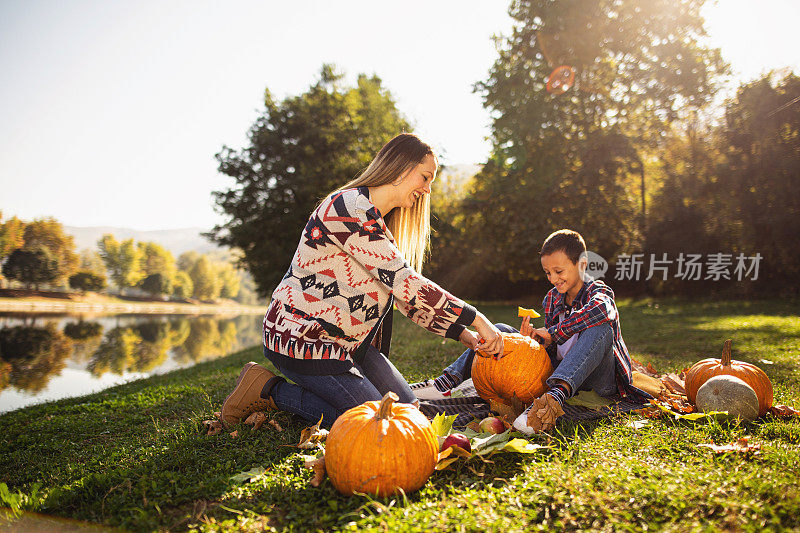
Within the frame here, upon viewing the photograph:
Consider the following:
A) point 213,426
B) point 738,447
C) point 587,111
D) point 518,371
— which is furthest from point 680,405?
point 587,111

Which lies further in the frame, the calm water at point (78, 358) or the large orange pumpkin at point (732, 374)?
the calm water at point (78, 358)

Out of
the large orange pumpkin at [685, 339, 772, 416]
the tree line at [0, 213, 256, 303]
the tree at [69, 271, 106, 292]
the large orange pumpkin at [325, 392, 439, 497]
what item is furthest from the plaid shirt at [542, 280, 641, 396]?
the tree at [69, 271, 106, 292]

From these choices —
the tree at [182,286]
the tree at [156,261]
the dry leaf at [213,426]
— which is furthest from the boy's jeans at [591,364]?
the tree at [182,286]

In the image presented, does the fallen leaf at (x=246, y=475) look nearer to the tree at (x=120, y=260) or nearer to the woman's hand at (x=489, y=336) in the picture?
the woman's hand at (x=489, y=336)

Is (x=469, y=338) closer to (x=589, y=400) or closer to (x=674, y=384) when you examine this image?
(x=589, y=400)

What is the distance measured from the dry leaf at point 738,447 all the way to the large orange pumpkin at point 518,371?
1113 millimetres

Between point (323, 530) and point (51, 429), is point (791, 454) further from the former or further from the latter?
point (51, 429)

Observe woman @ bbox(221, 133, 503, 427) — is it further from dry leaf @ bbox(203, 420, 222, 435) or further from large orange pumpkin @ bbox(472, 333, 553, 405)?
dry leaf @ bbox(203, 420, 222, 435)

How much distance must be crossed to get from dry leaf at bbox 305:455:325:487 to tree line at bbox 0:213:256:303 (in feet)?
81.1

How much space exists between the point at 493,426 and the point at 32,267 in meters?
65.8

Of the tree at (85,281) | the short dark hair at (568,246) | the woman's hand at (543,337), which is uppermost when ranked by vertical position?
the short dark hair at (568,246)

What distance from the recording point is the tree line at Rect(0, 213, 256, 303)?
52.1 metres

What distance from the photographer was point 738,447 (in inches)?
97.2

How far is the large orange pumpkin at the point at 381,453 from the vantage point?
2.22m
